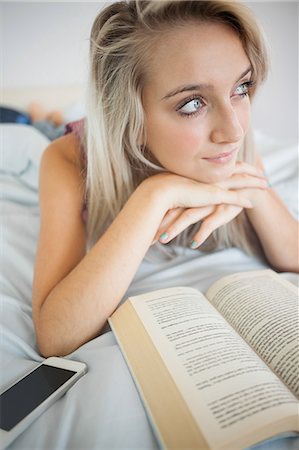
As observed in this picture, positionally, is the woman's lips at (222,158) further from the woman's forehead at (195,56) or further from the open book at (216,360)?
the open book at (216,360)

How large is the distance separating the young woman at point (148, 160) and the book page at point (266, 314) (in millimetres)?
116

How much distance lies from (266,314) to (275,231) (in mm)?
287

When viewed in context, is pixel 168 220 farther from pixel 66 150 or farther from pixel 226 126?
pixel 66 150

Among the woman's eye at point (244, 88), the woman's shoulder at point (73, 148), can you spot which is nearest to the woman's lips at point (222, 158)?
the woman's eye at point (244, 88)

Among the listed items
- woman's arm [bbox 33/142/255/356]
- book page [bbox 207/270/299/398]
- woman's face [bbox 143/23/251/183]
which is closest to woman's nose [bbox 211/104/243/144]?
woman's face [bbox 143/23/251/183]

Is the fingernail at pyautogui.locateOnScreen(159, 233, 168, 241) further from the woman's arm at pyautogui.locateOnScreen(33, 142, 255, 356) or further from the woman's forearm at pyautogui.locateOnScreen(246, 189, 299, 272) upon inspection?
the woman's forearm at pyautogui.locateOnScreen(246, 189, 299, 272)

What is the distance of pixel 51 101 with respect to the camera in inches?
61.5

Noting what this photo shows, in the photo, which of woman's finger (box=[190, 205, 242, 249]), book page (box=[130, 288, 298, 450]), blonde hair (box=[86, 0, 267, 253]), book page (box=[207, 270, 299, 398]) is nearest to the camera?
book page (box=[130, 288, 298, 450])

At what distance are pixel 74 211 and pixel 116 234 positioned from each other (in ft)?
0.56

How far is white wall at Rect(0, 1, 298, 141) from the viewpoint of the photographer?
0.80 m

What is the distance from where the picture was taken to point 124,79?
0.65 metres

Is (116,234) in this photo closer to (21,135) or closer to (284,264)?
(284,264)

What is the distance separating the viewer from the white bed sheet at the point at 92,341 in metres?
0.41

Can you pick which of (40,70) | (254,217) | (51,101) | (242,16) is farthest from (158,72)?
(51,101)
